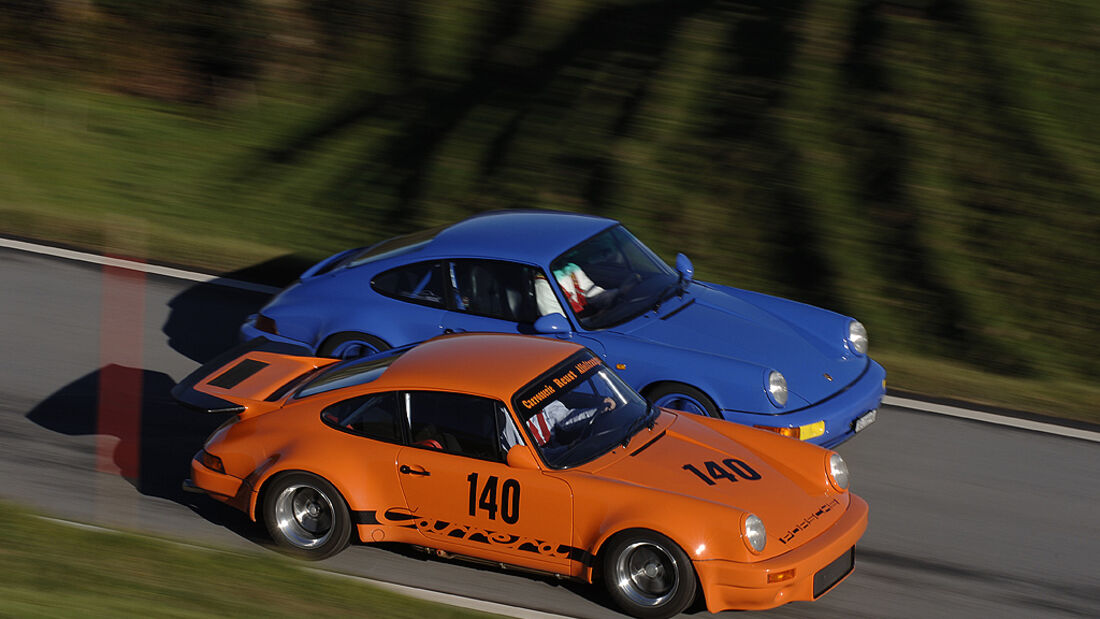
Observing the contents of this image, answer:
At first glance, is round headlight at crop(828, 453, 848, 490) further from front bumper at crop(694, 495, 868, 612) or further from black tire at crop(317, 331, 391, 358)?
black tire at crop(317, 331, 391, 358)

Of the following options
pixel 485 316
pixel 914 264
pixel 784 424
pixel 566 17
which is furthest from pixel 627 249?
pixel 566 17

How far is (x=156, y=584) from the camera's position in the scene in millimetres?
5766

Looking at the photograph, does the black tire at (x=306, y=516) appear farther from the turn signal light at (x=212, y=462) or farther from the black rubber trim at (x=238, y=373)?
the black rubber trim at (x=238, y=373)

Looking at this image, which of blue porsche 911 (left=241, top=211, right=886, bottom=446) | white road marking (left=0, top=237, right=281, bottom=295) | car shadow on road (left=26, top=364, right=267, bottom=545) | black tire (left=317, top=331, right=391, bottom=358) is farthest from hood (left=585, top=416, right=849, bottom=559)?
white road marking (left=0, top=237, right=281, bottom=295)

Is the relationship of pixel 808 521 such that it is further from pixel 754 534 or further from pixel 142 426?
pixel 142 426

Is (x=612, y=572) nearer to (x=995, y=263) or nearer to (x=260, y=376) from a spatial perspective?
(x=260, y=376)

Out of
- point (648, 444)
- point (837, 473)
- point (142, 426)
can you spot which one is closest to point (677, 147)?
point (142, 426)

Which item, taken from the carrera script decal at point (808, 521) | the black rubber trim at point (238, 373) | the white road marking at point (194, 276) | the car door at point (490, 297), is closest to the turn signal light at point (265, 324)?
the black rubber trim at point (238, 373)

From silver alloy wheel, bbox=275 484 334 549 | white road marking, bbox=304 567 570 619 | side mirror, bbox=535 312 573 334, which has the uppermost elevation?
side mirror, bbox=535 312 573 334

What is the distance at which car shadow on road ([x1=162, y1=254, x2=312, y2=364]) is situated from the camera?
33.3 ft

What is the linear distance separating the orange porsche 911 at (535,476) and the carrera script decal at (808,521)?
0.01 meters

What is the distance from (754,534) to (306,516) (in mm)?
2598

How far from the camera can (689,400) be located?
7.79 metres

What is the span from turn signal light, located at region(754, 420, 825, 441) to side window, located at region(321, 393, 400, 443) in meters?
2.46
